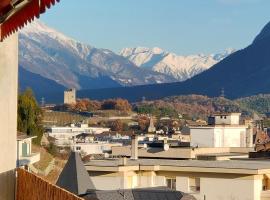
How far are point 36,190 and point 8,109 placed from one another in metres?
0.65

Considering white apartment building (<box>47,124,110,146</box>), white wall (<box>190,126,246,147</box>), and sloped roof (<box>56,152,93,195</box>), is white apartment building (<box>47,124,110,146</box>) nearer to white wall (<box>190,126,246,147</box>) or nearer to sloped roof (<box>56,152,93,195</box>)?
white wall (<box>190,126,246,147</box>)

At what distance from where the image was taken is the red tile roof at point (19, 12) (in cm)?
601

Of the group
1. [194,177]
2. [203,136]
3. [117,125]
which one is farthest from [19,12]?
[117,125]

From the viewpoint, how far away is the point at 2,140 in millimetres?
7105

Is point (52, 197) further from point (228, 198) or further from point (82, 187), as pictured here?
point (228, 198)

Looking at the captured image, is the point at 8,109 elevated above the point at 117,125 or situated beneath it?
elevated above

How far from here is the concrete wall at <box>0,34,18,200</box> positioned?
7.09m

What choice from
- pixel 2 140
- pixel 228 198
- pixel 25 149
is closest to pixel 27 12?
pixel 2 140

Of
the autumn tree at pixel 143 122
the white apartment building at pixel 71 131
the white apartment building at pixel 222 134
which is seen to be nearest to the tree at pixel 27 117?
the white apartment building at pixel 222 134

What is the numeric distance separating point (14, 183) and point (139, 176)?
25083mm

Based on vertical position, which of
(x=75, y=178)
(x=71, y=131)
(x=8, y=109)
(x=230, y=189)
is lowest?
(x=71, y=131)

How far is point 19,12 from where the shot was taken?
20.9 ft

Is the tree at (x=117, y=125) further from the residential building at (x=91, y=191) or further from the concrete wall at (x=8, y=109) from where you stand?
the concrete wall at (x=8, y=109)

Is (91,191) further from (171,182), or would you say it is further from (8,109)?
(171,182)
